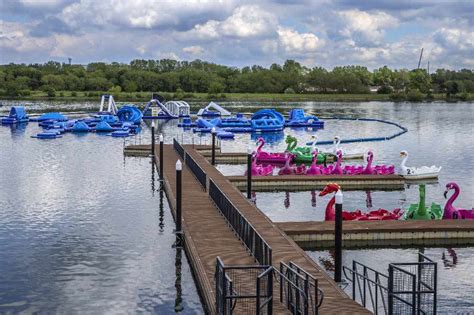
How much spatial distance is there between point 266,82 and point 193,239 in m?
141

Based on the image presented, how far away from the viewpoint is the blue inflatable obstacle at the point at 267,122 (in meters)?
66.3

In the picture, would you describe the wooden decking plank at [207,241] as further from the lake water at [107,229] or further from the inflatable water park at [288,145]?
the inflatable water park at [288,145]

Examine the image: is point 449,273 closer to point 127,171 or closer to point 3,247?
point 3,247

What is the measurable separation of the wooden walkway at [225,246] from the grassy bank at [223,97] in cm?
10890

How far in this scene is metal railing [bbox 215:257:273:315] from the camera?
39.2 ft

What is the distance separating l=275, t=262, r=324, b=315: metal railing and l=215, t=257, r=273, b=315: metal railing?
0.42 m

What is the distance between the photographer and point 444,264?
63.4ft

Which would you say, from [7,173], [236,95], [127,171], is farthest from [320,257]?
[236,95]

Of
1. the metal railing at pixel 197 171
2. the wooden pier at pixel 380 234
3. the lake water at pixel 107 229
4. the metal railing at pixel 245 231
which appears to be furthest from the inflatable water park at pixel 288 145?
the metal railing at pixel 245 231

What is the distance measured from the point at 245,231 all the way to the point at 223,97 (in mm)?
128696

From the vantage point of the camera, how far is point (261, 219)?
21.0 meters

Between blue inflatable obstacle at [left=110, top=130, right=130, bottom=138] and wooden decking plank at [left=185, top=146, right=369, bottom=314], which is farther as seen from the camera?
blue inflatable obstacle at [left=110, top=130, right=130, bottom=138]

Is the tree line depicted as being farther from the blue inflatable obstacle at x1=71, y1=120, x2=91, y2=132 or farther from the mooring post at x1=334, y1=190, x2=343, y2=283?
the mooring post at x1=334, y1=190, x2=343, y2=283

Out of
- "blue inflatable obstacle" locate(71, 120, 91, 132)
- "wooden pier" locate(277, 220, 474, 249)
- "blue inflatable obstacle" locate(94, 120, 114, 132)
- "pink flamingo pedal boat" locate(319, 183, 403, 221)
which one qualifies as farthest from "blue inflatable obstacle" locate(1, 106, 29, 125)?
"wooden pier" locate(277, 220, 474, 249)
